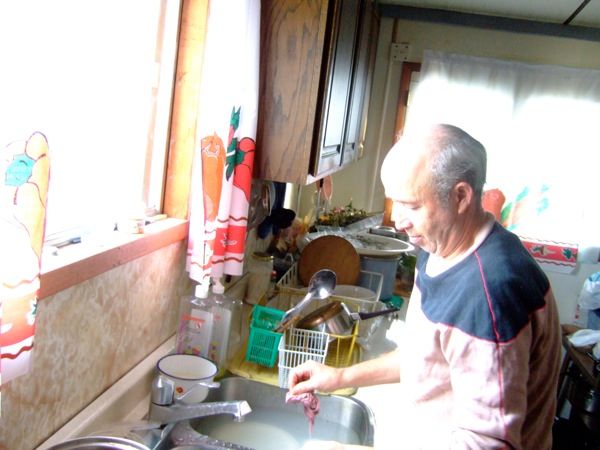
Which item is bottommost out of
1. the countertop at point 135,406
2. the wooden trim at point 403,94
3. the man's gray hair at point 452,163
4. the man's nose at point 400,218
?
the countertop at point 135,406

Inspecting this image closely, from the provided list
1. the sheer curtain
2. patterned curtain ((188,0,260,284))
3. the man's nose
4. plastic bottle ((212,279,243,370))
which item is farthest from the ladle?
the sheer curtain

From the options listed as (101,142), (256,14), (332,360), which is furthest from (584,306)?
(101,142)

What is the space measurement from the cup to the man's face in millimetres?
552

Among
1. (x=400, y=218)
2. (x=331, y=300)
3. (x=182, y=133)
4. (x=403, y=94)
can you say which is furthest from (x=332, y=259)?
(x=403, y=94)

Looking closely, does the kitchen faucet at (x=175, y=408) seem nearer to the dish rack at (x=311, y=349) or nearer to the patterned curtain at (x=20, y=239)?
the dish rack at (x=311, y=349)

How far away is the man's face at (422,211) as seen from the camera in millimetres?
835

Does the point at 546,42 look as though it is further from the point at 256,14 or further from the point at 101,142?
the point at 101,142

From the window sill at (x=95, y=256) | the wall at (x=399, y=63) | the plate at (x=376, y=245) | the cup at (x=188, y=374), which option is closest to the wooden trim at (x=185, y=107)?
the window sill at (x=95, y=256)

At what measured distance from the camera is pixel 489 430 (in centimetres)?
76

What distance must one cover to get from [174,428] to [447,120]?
2.72 metres

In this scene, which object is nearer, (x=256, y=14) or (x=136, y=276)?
(x=136, y=276)

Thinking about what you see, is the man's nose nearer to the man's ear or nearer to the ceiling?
the man's ear

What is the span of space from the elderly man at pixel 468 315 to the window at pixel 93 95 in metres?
0.56

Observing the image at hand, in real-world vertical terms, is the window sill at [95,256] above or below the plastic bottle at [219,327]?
above
